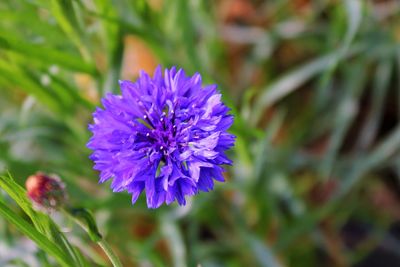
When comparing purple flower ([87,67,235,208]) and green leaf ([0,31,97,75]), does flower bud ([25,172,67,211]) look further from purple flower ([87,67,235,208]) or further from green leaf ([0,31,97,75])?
green leaf ([0,31,97,75])

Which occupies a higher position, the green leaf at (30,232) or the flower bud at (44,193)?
the flower bud at (44,193)

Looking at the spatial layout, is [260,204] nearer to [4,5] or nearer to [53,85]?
[53,85]

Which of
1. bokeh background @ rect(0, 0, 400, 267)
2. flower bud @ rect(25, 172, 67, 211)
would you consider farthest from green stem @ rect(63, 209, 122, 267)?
bokeh background @ rect(0, 0, 400, 267)


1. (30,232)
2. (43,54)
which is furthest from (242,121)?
(30,232)

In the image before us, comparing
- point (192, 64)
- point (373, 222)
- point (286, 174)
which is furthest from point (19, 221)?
point (373, 222)

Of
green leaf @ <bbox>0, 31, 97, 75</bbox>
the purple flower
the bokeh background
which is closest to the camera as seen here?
the purple flower

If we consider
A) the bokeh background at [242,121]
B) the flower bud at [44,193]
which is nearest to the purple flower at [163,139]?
the flower bud at [44,193]

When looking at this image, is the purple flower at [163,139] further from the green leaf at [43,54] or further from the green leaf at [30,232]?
the green leaf at [43,54]
